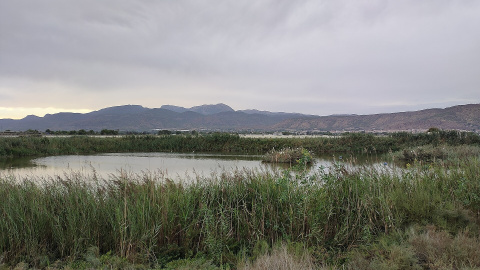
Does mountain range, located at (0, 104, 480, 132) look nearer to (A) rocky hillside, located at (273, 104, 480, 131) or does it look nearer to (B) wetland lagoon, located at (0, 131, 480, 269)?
(A) rocky hillside, located at (273, 104, 480, 131)

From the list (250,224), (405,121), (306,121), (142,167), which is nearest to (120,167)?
(142,167)

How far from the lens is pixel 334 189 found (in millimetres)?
6348

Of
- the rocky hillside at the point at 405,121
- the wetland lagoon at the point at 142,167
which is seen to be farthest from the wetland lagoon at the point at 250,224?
Result: the rocky hillside at the point at 405,121

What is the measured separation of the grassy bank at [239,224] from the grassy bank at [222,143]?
2159cm

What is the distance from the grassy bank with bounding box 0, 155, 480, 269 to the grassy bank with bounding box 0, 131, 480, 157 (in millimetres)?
21587

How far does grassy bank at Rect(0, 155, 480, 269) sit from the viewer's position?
448cm

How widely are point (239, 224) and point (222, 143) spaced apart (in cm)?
2583

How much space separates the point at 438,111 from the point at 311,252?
259 ft

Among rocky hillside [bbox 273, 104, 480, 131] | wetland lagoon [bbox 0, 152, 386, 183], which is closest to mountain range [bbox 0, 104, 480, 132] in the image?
rocky hillside [bbox 273, 104, 480, 131]

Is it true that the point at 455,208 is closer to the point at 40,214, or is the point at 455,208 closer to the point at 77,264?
the point at 77,264

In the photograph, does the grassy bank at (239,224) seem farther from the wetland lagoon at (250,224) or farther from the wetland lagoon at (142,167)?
the wetland lagoon at (142,167)

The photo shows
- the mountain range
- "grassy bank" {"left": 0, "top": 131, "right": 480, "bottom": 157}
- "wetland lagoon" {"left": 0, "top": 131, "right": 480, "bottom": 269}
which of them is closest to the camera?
"wetland lagoon" {"left": 0, "top": 131, "right": 480, "bottom": 269}

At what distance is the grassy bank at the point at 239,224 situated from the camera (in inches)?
177

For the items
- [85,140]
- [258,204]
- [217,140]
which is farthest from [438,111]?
[258,204]
